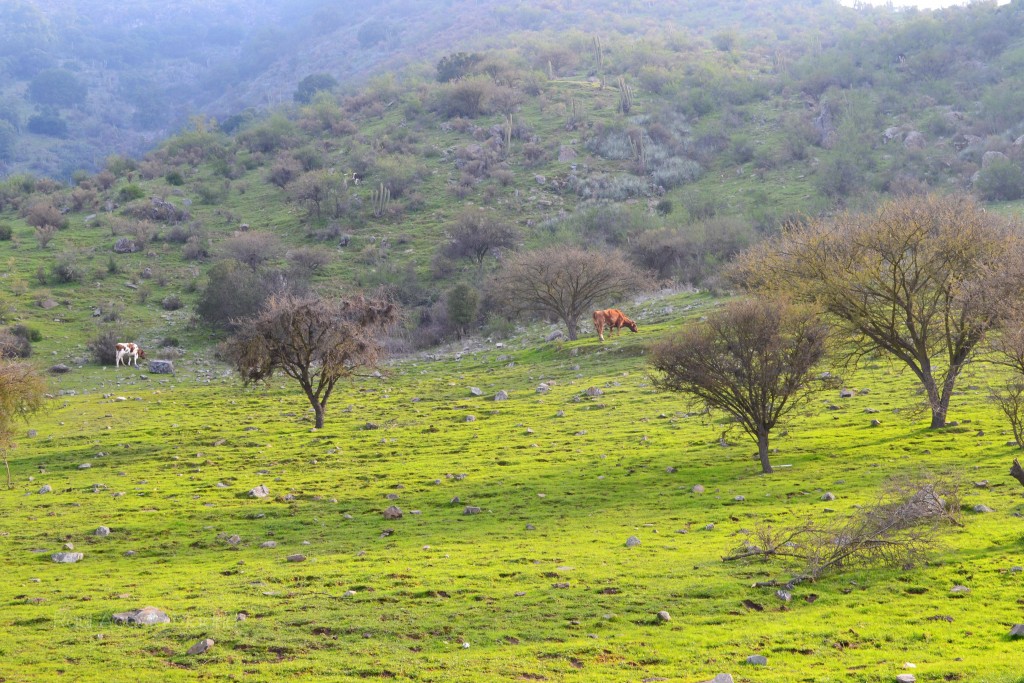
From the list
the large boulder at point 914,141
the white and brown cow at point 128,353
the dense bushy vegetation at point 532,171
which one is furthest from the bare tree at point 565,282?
the large boulder at point 914,141

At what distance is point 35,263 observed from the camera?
212 ft

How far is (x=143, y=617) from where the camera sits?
1257 cm

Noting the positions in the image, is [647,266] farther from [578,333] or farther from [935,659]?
[935,659]

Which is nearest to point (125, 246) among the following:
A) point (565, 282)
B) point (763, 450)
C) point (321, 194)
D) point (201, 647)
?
point (321, 194)

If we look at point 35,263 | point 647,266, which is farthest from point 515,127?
point 35,263

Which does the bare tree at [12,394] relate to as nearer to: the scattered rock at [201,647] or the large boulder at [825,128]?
the scattered rock at [201,647]

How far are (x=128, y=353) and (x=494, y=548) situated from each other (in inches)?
1508

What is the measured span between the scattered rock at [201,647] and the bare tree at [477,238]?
60.2 meters

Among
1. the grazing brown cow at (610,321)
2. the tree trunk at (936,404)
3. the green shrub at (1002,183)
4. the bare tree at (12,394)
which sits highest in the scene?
the green shrub at (1002,183)

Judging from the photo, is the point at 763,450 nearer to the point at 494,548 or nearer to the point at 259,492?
the point at 494,548

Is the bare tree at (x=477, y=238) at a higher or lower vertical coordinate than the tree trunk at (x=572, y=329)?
higher

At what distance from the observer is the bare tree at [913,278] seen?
951 inches

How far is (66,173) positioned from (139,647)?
177426 mm

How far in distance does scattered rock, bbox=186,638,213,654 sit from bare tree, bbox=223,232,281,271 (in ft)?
196
